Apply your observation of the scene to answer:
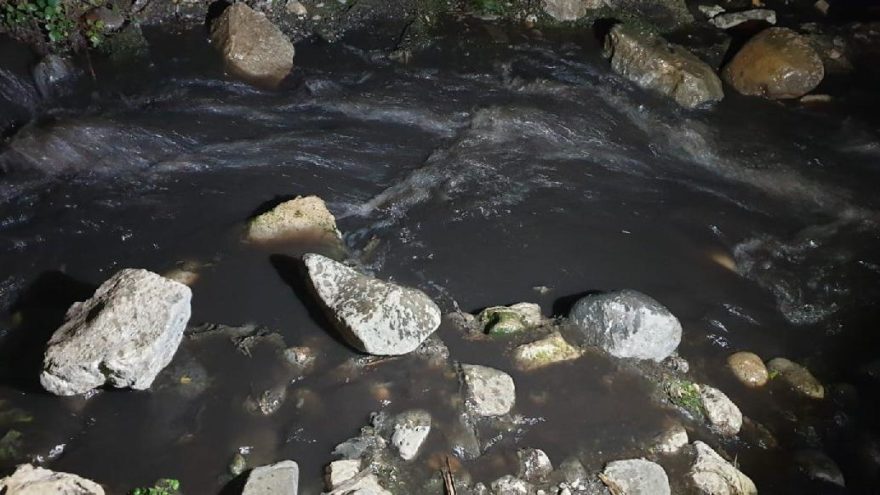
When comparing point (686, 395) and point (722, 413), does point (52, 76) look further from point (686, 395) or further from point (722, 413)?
point (722, 413)

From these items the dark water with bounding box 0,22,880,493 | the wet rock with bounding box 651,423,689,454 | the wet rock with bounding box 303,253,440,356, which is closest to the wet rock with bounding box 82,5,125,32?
the dark water with bounding box 0,22,880,493

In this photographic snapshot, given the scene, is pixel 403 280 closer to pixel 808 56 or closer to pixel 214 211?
pixel 214 211

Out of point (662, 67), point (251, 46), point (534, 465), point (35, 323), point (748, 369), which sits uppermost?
point (251, 46)

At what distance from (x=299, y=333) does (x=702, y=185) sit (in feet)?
18.0

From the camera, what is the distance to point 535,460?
4.58 metres

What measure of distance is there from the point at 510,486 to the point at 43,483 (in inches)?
118

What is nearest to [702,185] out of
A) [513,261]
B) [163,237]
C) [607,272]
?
[607,272]

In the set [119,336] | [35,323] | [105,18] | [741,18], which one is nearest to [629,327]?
[119,336]

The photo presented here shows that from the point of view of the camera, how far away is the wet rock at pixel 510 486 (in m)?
4.39

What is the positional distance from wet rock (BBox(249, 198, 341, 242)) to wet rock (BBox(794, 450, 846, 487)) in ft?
14.7

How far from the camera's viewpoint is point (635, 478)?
4.55 meters

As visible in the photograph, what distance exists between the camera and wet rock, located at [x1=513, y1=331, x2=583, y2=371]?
528 cm

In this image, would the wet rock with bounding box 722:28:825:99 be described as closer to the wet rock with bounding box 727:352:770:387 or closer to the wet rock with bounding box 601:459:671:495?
the wet rock with bounding box 727:352:770:387

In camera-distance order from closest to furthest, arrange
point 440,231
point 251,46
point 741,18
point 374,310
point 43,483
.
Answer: point 43,483 → point 374,310 → point 440,231 → point 251,46 → point 741,18
